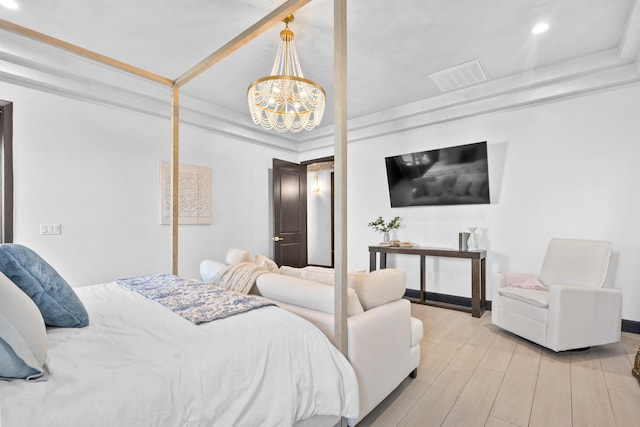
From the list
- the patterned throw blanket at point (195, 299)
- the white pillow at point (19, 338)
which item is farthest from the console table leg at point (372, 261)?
the white pillow at point (19, 338)

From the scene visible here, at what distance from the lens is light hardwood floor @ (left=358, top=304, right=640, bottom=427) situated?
5.91 feet

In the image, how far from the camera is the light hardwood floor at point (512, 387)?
5.91 ft

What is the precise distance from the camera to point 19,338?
0.94 metres

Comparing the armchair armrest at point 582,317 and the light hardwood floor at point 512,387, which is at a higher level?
the armchair armrest at point 582,317

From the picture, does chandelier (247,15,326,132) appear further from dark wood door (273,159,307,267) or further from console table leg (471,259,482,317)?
console table leg (471,259,482,317)

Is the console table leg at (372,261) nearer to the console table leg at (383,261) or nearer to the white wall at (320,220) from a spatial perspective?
the console table leg at (383,261)

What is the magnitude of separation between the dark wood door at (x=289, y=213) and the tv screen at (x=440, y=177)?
171 centimetres

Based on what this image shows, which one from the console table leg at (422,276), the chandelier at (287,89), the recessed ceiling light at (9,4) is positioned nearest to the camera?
the recessed ceiling light at (9,4)

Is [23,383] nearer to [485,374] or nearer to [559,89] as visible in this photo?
[485,374]

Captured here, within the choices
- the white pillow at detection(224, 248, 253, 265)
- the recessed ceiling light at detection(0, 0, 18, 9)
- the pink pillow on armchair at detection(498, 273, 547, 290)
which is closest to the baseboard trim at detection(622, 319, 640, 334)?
the pink pillow on armchair at detection(498, 273, 547, 290)

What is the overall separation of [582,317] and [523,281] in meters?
0.69

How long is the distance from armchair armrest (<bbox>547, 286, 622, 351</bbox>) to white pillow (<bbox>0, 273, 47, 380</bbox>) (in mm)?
3337

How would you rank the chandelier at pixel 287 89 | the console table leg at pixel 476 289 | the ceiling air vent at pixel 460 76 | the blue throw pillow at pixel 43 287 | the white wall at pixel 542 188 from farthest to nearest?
the console table leg at pixel 476 289
the ceiling air vent at pixel 460 76
the white wall at pixel 542 188
the chandelier at pixel 287 89
the blue throw pillow at pixel 43 287

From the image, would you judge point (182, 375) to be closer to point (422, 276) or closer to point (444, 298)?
point (422, 276)
